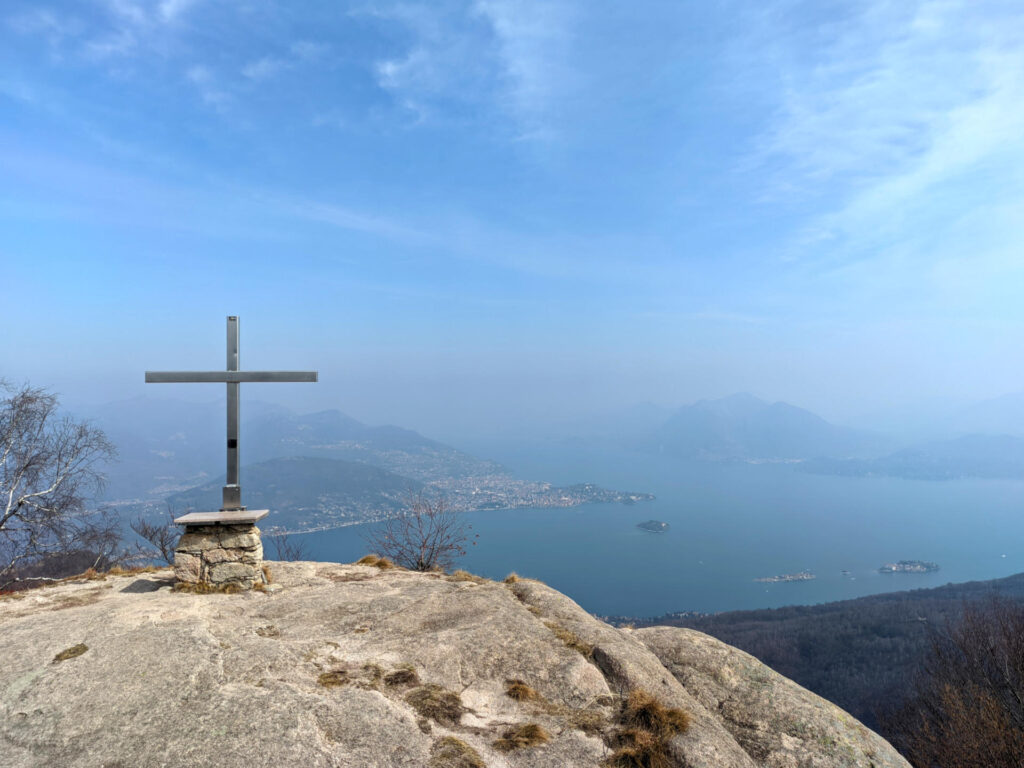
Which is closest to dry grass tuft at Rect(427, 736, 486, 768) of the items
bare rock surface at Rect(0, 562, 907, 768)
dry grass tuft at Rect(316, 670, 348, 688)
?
bare rock surface at Rect(0, 562, 907, 768)

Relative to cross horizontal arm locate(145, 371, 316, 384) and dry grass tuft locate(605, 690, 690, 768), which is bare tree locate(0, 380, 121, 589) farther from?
dry grass tuft locate(605, 690, 690, 768)

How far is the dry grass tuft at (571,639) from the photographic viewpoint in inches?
291

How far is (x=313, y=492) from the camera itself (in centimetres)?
15225

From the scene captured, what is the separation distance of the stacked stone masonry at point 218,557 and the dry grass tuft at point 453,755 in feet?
20.4

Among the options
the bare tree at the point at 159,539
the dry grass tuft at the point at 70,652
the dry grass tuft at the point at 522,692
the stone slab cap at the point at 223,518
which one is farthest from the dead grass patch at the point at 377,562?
the bare tree at the point at 159,539

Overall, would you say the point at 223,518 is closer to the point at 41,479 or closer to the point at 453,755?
the point at 453,755

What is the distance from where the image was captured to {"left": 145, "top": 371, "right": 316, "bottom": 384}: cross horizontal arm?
1070cm

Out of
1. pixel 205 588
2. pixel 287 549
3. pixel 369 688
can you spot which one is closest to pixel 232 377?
pixel 205 588

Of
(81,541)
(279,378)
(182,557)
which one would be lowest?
(81,541)

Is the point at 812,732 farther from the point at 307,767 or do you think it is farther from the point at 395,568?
the point at 395,568

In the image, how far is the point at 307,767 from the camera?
4.68 meters

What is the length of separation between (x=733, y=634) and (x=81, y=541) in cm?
8309

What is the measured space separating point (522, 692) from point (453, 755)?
139 cm

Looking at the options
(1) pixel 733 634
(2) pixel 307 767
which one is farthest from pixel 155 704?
(1) pixel 733 634
